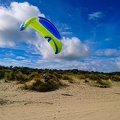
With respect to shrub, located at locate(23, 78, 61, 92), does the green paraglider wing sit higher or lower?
higher

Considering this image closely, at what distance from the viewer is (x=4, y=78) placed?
71.5 ft

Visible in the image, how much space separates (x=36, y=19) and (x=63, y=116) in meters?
7.24

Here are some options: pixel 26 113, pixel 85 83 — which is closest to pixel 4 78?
pixel 85 83

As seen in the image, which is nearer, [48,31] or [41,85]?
[48,31]

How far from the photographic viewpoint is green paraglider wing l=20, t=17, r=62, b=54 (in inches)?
576

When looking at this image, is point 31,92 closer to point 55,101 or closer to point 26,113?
point 55,101

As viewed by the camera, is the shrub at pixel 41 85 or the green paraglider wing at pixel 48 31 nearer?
the green paraglider wing at pixel 48 31

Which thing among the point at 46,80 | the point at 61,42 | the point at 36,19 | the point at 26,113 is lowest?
the point at 26,113

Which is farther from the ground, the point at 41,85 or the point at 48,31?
the point at 48,31

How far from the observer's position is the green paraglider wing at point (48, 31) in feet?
48.0

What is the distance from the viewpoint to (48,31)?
14766mm

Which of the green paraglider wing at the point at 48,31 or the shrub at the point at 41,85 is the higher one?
the green paraglider wing at the point at 48,31

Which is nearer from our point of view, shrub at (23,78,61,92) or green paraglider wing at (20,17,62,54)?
green paraglider wing at (20,17,62,54)

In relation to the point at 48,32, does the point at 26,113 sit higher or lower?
lower
